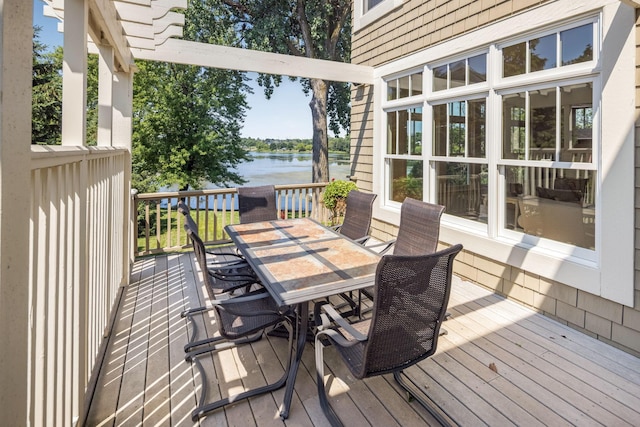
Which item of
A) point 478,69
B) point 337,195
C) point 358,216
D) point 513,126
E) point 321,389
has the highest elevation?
point 478,69

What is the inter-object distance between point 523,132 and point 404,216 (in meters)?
1.54

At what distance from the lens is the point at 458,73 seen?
4.41 meters

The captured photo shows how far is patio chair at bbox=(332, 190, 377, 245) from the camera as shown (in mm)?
3977

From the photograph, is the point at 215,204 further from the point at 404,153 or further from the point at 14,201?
the point at 14,201

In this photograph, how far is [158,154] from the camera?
519 inches

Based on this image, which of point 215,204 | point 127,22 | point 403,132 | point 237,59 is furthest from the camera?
point 215,204

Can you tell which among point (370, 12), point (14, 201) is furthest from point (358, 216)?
point (370, 12)

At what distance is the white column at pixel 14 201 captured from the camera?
0.96 meters

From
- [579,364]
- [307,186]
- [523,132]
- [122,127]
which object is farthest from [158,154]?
[579,364]

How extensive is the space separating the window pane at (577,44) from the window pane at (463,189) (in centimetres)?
132

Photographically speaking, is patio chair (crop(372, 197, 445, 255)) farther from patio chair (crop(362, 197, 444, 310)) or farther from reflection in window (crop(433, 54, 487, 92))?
reflection in window (crop(433, 54, 487, 92))

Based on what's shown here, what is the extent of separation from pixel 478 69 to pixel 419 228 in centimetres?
220

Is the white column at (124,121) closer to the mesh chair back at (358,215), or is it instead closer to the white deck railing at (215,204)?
the white deck railing at (215,204)

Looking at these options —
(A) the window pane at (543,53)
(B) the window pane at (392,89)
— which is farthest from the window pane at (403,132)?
(A) the window pane at (543,53)
